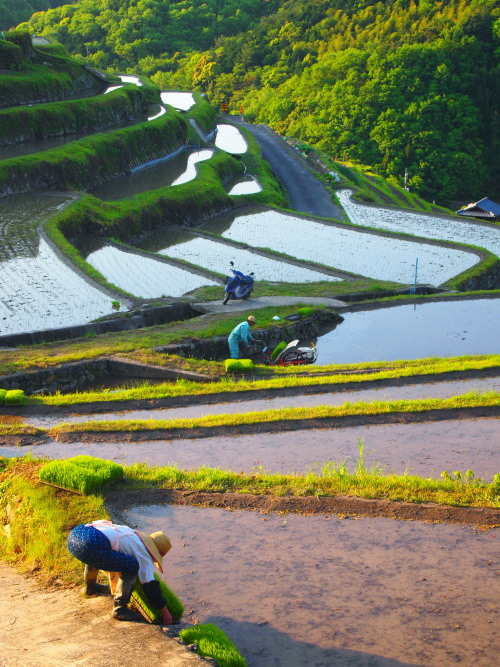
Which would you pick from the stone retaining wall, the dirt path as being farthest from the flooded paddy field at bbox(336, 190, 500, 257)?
the dirt path

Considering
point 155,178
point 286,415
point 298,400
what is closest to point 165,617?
point 286,415

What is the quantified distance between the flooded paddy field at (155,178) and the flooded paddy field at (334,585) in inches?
947

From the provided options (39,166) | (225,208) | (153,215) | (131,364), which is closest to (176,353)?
(131,364)

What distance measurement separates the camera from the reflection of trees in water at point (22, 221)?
2056 centimetres

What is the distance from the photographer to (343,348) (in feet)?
50.9

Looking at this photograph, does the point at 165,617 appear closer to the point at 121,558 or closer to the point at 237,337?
the point at 121,558

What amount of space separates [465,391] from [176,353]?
538 centimetres

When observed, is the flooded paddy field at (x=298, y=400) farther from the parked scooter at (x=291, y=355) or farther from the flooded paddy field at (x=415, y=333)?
the flooded paddy field at (x=415, y=333)

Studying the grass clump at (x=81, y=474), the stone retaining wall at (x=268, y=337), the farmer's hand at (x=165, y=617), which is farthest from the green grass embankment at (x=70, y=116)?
the farmer's hand at (x=165, y=617)

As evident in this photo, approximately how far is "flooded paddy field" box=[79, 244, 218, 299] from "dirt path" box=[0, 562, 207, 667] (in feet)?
41.9

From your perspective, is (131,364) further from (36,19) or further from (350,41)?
(36,19)

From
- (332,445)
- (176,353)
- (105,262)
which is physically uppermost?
(105,262)

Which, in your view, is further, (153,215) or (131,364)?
(153,215)

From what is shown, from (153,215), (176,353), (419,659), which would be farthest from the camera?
(153,215)
